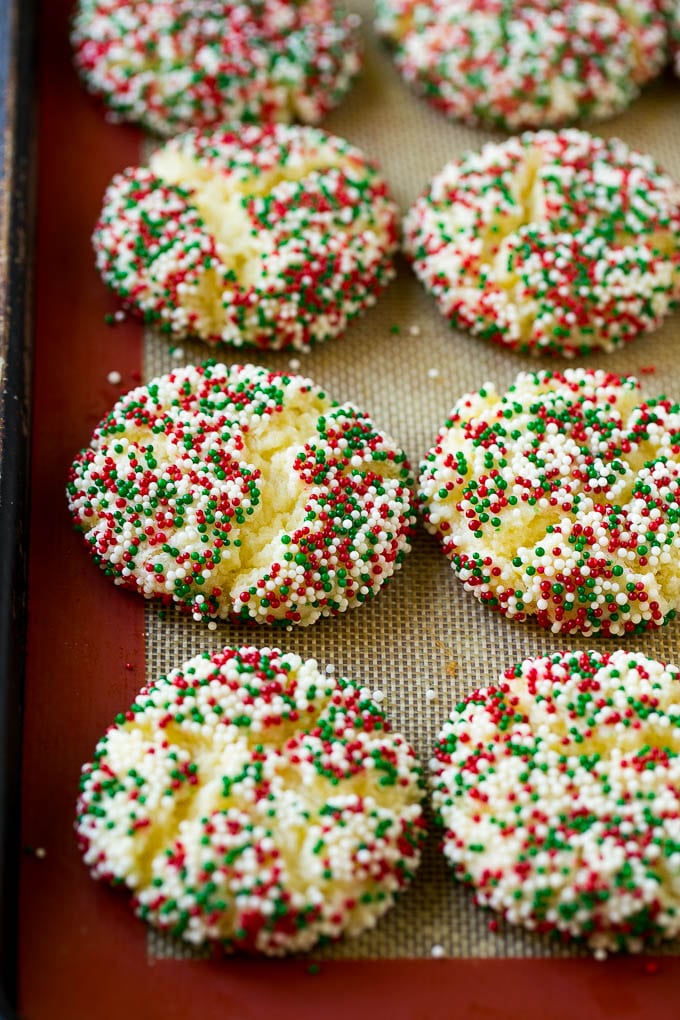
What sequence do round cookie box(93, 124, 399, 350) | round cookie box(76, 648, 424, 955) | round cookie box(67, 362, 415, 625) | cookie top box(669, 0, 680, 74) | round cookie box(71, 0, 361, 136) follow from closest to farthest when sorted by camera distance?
1. round cookie box(76, 648, 424, 955)
2. round cookie box(67, 362, 415, 625)
3. round cookie box(93, 124, 399, 350)
4. round cookie box(71, 0, 361, 136)
5. cookie top box(669, 0, 680, 74)

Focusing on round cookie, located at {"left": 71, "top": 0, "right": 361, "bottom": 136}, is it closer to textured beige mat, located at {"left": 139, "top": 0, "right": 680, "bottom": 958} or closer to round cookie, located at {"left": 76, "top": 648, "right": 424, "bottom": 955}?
textured beige mat, located at {"left": 139, "top": 0, "right": 680, "bottom": 958}

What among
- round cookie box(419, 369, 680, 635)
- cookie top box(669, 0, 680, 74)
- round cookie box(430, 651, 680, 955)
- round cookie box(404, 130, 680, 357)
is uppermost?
cookie top box(669, 0, 680, 74)

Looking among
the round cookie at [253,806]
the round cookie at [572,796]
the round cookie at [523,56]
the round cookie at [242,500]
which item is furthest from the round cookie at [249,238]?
the round cookie at [572,796]

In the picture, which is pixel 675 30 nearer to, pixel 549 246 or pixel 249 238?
pixel 549 246

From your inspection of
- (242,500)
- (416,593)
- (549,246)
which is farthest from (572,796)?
(549,246)

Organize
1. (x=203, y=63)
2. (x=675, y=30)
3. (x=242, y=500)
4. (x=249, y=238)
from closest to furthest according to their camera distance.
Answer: (x=242, y=500) < (x=249, y=238) < (x=203, y=63) < (x=675, y=30)

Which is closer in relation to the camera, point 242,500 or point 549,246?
point 242,500

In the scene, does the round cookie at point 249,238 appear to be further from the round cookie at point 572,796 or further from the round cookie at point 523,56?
the round cookie at point 572,796

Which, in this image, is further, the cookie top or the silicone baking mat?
the cookie top

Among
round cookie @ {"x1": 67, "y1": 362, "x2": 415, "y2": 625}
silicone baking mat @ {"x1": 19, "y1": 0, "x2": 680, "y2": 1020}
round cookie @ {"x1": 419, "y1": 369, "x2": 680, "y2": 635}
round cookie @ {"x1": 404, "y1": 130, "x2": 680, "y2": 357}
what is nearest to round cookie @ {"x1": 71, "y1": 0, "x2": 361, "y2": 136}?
silicone baking mat @ {"x1": 19, "y1": 0, "x2": 680, "y2": 1020}
